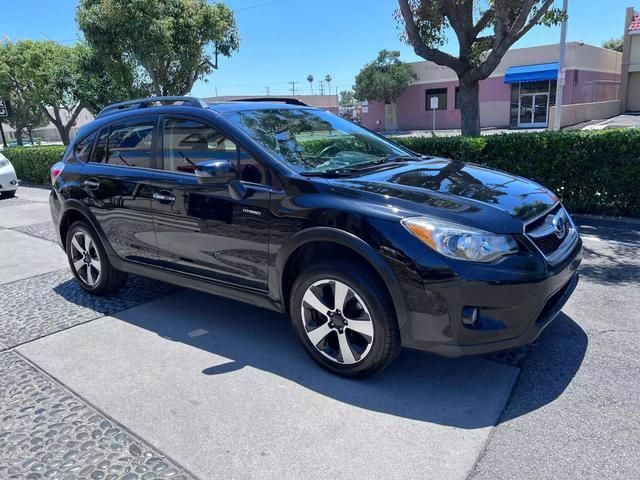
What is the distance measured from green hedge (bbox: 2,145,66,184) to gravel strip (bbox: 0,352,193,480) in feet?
42.5

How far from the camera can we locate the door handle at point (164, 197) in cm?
395

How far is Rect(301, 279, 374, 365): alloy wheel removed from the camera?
307 cm

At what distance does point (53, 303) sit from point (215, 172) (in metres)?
2.70

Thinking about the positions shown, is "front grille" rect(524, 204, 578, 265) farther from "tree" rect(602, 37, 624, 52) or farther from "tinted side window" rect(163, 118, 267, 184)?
"tree" rect(602, 37, 624, 52)

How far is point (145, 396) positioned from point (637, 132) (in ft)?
22.4

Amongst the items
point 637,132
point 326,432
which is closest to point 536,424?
point 326,432

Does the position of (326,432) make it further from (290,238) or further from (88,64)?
(88,64)

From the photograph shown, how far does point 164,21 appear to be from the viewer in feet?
51.1

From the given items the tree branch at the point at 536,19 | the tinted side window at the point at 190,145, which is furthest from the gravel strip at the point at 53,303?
the tree branch at the point at 536,19

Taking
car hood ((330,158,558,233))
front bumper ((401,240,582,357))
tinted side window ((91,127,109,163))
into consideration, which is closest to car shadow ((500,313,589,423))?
front bumper ((401,240,582,357))

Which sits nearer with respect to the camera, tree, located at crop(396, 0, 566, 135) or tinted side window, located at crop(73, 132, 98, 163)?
tinted side window, located at crop(73, 132, 98, 163)

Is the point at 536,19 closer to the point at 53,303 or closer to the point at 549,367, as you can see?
the point at 549,367

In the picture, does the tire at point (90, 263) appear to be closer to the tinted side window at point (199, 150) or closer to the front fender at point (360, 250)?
the tinted side window at point (199, 150)

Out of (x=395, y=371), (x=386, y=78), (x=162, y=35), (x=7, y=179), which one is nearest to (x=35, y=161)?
(x=7, y=179)
